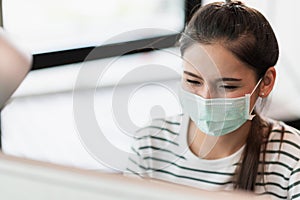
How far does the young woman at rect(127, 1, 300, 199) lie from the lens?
50.2 inches

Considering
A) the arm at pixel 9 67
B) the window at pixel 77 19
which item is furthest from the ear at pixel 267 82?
the arm at pixel 9 67

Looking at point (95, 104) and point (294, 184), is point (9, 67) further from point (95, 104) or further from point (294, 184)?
point (294, 184)

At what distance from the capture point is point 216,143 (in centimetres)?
134

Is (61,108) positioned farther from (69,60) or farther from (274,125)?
(274,125)

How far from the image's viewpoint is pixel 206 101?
1.25 metres

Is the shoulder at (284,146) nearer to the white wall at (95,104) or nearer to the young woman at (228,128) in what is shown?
the young woman at (228,128)

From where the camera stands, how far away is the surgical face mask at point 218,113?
50.1 inches

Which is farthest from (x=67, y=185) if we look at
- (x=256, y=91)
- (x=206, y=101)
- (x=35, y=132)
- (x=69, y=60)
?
(x=69, y=60)

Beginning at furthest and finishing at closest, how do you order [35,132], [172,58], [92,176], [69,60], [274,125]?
[69,60] < [35,132] < [274,125] < [172,58] < [92,176]

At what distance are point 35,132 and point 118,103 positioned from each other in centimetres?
119

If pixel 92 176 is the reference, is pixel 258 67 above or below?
below

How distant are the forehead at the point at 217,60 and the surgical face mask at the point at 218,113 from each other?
51mm

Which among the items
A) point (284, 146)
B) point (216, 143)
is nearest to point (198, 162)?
point (216, 143)

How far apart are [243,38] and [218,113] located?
0.16m
